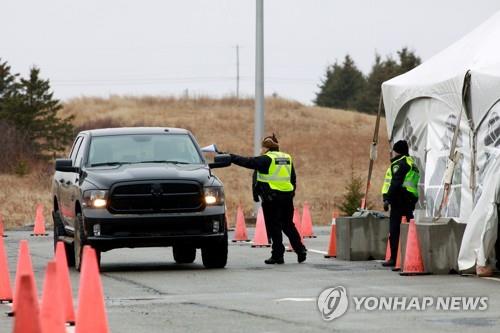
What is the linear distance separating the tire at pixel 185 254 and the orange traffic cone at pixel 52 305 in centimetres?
1156

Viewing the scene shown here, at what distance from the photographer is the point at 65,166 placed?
18.9m

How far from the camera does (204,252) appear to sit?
737 inches

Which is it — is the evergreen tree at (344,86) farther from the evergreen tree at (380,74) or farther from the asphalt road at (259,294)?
the asphalt road at (259,294)

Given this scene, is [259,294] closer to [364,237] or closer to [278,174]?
[278,174]

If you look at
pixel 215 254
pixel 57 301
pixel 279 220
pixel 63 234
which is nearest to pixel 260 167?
pixel 279 220

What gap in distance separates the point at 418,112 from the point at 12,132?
174ft

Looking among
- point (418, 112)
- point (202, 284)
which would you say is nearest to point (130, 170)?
point (202, 284)

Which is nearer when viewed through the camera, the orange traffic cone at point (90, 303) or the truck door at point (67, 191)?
the orange traffic cone at point (90, 303)

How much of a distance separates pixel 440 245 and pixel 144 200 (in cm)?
392

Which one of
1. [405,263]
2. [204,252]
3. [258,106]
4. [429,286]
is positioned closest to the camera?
[429,286]

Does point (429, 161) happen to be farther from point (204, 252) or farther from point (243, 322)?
point (243, 322)

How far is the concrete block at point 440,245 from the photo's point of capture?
1731cm

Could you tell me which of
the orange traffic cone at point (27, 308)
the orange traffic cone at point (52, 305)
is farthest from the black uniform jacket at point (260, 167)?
the orange traffic cone at point (27, 308)

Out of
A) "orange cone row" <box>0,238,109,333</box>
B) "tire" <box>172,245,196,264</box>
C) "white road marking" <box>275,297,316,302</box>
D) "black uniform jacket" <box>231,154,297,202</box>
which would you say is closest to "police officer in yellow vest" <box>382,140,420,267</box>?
"black uniform jacket" <box>231,154,297,202</box>
